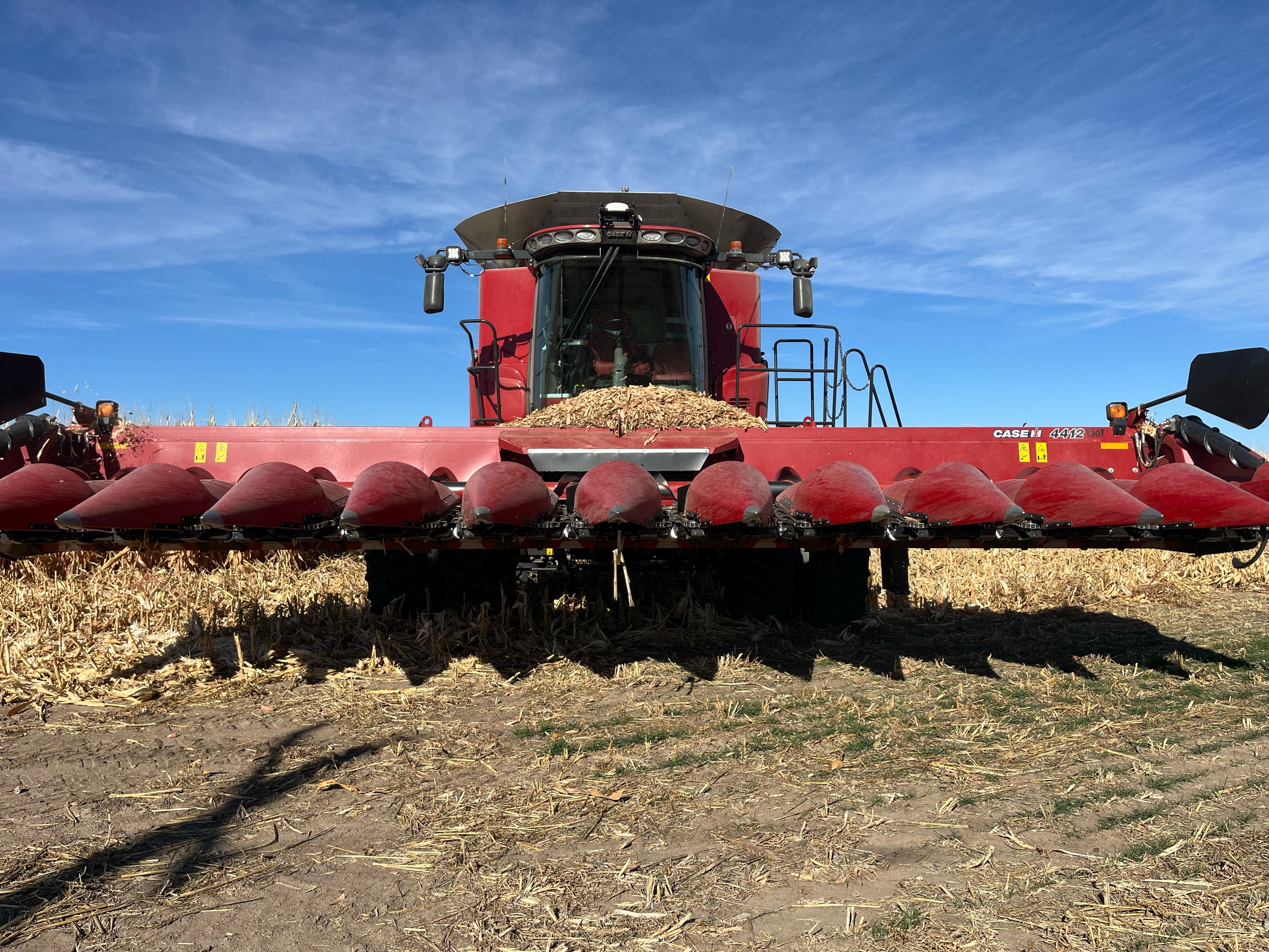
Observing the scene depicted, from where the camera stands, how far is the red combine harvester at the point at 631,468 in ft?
11.4

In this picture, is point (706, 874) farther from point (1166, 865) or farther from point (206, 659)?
point (206, 659)

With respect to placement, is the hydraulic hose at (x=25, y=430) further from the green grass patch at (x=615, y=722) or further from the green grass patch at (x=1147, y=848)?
the green grass patch at (x=1147, y=848)

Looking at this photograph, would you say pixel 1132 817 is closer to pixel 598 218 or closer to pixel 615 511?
pixel 615 511

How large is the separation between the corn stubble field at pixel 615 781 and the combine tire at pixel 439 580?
204 mm

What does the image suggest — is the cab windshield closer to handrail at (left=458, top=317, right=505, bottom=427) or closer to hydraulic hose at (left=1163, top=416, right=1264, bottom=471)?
handrail at (left=458, top=317, right=505, bottom=427)

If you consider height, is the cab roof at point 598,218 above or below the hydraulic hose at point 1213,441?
above

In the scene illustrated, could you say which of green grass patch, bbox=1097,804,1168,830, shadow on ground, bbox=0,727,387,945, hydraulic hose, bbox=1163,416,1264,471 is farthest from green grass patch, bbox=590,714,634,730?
hydraulic hose, bbox=1163,416,1264,471

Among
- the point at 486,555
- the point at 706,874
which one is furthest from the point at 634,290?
the point at 706,874

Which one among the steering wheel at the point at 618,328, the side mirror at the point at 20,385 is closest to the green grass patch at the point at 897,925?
the side mirror at the point at 20,385

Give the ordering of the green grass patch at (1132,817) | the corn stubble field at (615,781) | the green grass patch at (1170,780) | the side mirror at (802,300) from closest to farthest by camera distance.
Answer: the corn stubble field at (615,781) < the green grass patch at (1132,817) < the green grass patch at (1170,780) < the side mirror at (802,300)

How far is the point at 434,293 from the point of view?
23.7ft

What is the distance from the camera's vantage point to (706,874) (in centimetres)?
230

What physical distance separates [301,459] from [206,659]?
1238mm

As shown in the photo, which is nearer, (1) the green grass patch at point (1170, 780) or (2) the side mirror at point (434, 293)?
(1) the green grass patch at point (1170, 780)
